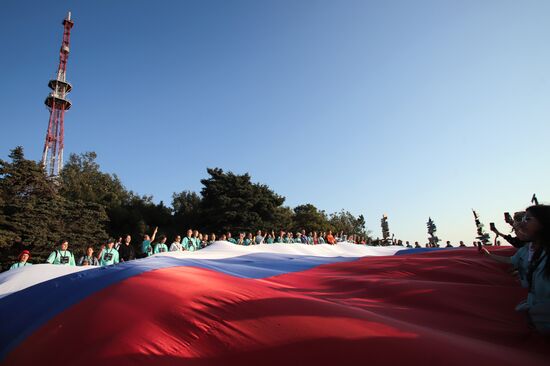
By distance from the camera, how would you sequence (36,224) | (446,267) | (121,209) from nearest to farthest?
(446,267) → (36,224) → (121,209)

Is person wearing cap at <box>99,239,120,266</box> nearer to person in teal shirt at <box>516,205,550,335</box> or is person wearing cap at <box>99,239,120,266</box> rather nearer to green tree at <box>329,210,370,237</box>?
person in teal shirt at <box>516,205,550,335</box>

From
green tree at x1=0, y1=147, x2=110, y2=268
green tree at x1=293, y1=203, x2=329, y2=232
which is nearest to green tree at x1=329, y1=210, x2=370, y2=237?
green tree at x1=293, y1=203, x2=329, y2=232

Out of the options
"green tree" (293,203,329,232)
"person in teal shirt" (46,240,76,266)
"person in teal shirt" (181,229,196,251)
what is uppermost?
"green tree" (293,203,329,232)

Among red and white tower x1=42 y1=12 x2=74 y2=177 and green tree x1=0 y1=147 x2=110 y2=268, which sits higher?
red and white tower x1=42 y1=12 x2=74 y2=177

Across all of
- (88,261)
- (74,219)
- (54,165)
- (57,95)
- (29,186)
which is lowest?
(88,261)

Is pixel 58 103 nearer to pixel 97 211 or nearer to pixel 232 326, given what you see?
pixel 97 211

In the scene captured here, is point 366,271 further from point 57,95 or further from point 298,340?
point 57,95

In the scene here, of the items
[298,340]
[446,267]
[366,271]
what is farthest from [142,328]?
[446,267]

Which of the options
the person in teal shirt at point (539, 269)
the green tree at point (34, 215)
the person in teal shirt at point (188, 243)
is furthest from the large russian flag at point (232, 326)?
the green tree at point (34, 215)

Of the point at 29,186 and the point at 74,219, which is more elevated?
the point at 29,186

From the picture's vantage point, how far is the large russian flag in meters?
1.61

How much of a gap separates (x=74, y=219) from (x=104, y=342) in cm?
2473

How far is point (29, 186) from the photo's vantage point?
814 inches

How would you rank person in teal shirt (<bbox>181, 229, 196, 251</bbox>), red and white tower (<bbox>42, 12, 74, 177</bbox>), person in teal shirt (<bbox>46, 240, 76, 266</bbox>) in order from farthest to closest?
1. red and white tower (<bbox>42, 12, 74, 177</bbox>)
2. person in teal shirt (<bbox>181, 229, 196, 251</bbox>)
3. person in teal shirt (<bbox>46, 240, 76, 266</bbox>)
